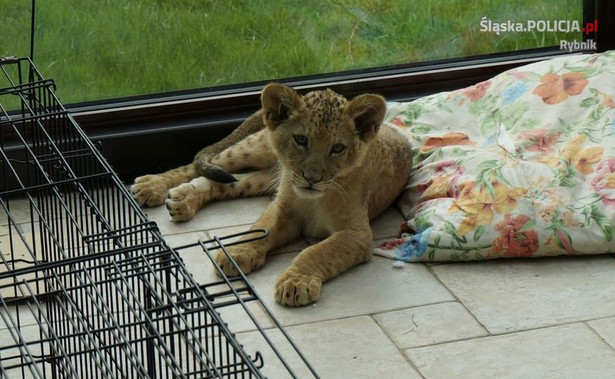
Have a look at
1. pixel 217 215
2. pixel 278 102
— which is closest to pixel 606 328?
pixel 278 102

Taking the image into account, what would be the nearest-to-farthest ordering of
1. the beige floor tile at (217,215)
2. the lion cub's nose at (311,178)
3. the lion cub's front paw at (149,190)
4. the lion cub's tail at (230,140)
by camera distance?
the lion cub's nose at (311,178), the beige floor tile at (217,215), the lion cub's front paw at (149,190), the lion cub's tail at (230,140)

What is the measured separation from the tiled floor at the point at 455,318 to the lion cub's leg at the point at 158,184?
279 millimetres

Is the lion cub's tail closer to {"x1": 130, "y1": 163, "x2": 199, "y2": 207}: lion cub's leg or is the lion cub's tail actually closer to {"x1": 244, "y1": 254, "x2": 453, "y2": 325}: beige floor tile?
{"x1": 130, "y1": 163, "x2": 199, "y2": 207}: lion cub's leg

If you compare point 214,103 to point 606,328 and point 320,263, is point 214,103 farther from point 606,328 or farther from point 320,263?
point 606,328

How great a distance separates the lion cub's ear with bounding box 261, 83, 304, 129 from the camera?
13.1 ft

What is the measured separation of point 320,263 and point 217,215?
0.70m

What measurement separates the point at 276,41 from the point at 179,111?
56 cm

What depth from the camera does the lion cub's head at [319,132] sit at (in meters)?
3.97

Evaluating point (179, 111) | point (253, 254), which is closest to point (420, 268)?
point (253, 254)

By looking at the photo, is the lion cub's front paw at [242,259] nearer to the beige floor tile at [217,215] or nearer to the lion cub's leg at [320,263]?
the lion cub's leg at [320,263]

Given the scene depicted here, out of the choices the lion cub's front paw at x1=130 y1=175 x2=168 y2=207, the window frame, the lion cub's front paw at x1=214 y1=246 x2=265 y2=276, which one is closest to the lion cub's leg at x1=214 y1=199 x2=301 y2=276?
the lion cub's front paw at x1=214 y1=246 x2=265 y2=276

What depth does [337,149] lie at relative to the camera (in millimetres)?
3994

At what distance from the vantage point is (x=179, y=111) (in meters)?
4.78

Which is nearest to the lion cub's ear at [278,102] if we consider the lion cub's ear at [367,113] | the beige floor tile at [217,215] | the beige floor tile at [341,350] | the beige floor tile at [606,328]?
the lion cub's ear at [367,113]
